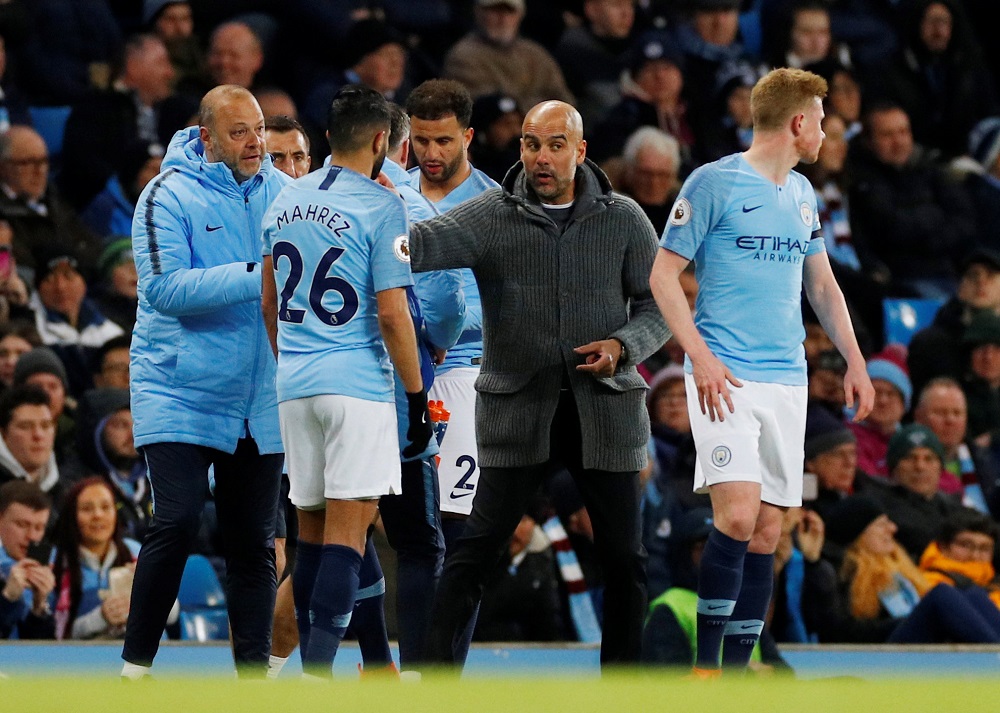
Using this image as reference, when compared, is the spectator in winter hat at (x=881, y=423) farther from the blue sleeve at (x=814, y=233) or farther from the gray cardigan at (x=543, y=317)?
the gray cardigan at (x=543, y=317)

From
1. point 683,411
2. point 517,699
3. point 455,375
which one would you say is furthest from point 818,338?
point 517,699

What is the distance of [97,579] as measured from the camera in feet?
29.7

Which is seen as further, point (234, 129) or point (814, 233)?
point (814, 233)

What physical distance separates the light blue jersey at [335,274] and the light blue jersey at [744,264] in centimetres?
116

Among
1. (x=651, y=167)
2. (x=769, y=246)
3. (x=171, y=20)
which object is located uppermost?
(x=171, y=20)

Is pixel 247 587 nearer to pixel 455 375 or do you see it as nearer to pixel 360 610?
pixel 360 610

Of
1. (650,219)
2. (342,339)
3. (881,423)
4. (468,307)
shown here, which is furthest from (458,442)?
(881,423)

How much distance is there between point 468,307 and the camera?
7426mm

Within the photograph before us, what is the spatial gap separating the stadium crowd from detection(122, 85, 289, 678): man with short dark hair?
1.94m

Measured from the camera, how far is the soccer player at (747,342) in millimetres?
6785

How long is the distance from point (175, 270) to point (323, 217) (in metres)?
0.70

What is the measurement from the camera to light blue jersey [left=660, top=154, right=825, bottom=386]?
6.89 metres

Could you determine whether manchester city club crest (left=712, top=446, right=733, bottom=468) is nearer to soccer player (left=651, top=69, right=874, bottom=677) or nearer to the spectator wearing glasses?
soccer player (left=651, top=69, right=874, bottom=677)

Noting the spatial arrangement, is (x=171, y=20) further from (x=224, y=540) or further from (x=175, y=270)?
(x=224, y=540)
